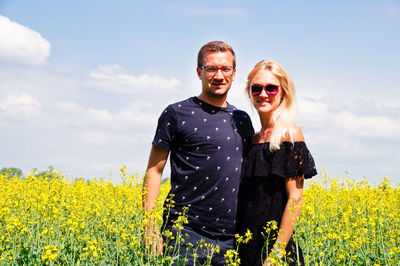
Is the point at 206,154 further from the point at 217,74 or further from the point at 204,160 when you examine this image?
the point at 217,74

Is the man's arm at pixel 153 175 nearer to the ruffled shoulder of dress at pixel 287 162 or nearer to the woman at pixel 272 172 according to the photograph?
the woman at pixel 272 172

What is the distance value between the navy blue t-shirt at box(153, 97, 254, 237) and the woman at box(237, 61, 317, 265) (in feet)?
0.39

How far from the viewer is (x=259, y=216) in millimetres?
2975

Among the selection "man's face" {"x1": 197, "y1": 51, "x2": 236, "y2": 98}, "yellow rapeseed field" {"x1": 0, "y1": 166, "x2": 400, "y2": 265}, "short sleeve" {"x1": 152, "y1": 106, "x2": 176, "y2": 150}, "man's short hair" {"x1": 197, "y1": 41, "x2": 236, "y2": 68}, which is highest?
"man's short hair" {"x1": 197, "y1": 41, "x2": 236, "y2": 68}

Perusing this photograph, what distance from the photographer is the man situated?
3180 mm

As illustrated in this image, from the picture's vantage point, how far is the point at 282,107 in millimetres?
3123

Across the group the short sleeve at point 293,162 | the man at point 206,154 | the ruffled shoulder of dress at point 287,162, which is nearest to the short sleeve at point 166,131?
the man at point 206,154

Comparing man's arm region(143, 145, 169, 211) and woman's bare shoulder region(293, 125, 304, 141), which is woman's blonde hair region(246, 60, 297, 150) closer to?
woman's bare shoulder region(293, 125, 304, 141)

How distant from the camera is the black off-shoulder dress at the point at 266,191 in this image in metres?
2.89

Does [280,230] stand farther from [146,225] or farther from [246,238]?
[146,225]

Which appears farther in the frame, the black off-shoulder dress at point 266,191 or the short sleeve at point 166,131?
the short sleeve at point 166,131

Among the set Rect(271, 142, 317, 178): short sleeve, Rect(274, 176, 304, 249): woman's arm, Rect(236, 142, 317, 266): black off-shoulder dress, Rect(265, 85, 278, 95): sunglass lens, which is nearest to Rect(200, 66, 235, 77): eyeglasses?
Rect(265, 85, 278, 95): sunglass lens

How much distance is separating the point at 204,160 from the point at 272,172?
58cm

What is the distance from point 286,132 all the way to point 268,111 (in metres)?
0.26
